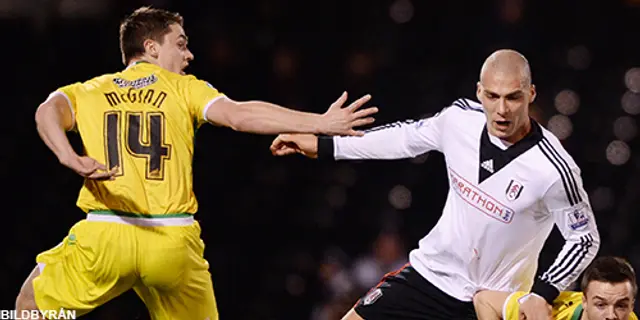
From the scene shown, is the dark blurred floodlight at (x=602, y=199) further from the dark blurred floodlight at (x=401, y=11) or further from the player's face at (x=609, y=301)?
the player's face at (x=609, y=301)

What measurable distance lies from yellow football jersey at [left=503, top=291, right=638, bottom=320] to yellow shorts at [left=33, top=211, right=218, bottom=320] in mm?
1428

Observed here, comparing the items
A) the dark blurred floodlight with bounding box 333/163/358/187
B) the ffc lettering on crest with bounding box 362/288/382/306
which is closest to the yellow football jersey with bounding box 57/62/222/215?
the ffc lettering on crest with bounding box 362/288/382/306

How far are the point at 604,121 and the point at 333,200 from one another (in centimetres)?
271

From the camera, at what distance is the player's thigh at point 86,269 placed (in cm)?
405

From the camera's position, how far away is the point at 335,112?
387 cm

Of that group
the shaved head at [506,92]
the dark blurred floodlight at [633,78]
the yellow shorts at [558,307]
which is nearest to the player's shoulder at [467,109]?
the shaved head at [506,92]

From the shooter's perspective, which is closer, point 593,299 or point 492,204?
point 593,299

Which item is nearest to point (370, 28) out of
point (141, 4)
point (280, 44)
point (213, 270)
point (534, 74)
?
point (280, 44)

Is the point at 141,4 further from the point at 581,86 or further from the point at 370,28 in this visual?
the point at 581,86

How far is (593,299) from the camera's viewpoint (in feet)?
13.3

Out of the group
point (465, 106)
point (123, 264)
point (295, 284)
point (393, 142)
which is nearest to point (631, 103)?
point (295, 284)

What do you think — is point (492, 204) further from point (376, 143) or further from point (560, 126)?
point (560, 126)

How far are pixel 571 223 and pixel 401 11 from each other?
5.16 m

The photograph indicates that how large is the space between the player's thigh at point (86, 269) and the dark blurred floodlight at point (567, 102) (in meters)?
5.43
